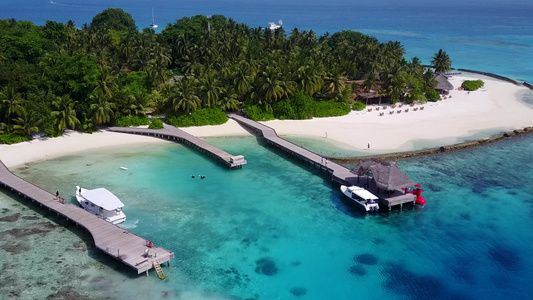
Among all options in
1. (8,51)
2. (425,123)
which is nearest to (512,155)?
(425,123)

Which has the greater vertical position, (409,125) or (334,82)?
(334,82)

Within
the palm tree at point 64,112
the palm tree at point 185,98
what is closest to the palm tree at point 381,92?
the palm tree at point 185,98

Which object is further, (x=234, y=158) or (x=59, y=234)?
(x=234, y=158)

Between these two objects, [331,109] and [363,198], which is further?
[331,109]

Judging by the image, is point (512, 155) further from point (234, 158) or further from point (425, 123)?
point (234, 158)

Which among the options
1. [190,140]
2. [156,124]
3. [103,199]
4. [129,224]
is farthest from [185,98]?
[129,224]

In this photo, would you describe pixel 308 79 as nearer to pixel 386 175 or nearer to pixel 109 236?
pixel 386 175
